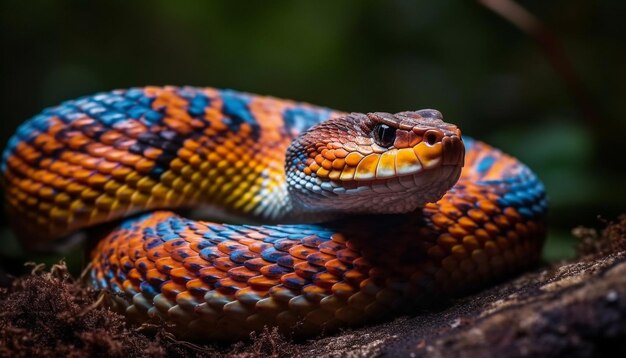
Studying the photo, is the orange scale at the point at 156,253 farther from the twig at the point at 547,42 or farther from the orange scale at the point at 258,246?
the twig at the point at 547,42

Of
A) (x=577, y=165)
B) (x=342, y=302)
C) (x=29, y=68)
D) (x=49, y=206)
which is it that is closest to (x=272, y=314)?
(x=342, y=302)

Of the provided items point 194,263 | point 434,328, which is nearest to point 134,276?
point 194,263

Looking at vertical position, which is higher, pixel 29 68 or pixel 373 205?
pixel 373 205

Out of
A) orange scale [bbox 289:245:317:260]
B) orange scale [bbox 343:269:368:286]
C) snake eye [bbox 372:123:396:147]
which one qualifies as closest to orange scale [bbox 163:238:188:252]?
orange scale [bbox 289:245:317:260]

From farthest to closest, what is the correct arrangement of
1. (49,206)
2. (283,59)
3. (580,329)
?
(283,59), (49,206), (580,329)

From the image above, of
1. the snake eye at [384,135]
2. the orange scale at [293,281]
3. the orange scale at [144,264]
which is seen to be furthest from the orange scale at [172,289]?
the snake eye at [384,135]

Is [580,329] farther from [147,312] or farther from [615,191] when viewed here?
[615,191]

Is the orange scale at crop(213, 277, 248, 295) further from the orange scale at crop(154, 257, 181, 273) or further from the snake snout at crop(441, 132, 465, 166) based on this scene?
the snake snout at crop(441, 132, 465, 166)
